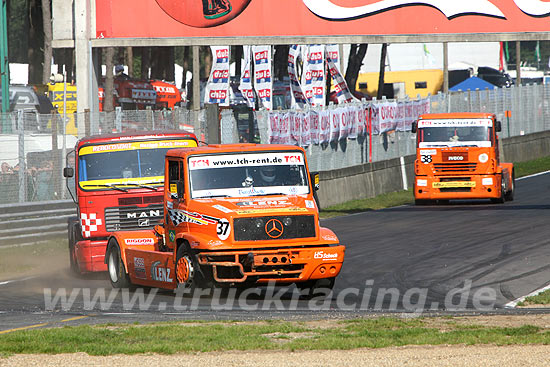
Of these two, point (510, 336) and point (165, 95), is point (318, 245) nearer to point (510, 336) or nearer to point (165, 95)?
point (510, 336)

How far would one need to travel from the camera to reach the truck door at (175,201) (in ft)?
44.7

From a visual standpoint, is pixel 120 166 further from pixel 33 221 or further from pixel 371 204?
pixel 371 204

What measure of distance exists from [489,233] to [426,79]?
1896 inches

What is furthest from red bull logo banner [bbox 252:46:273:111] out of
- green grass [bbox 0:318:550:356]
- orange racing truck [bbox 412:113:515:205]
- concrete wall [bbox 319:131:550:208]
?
green grass [bbox 0:318:550:356]

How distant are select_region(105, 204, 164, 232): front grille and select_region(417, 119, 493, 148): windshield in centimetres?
1256

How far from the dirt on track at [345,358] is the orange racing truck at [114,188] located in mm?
7035

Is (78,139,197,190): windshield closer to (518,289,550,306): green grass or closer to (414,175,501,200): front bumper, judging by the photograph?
(518,289,550,306): green grass

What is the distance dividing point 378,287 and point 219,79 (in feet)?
78.6

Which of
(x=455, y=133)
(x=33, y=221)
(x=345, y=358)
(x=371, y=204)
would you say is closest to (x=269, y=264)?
(x=345, y=358)

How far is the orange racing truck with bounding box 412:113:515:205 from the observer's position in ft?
88.7

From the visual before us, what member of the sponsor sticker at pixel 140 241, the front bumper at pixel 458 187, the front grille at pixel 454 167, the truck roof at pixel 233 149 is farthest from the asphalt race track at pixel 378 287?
the front grille at pixel 454 167

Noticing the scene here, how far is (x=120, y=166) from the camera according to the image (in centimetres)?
1662

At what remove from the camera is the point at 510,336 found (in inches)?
395

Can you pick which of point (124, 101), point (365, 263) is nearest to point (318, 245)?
point (365, 263)
